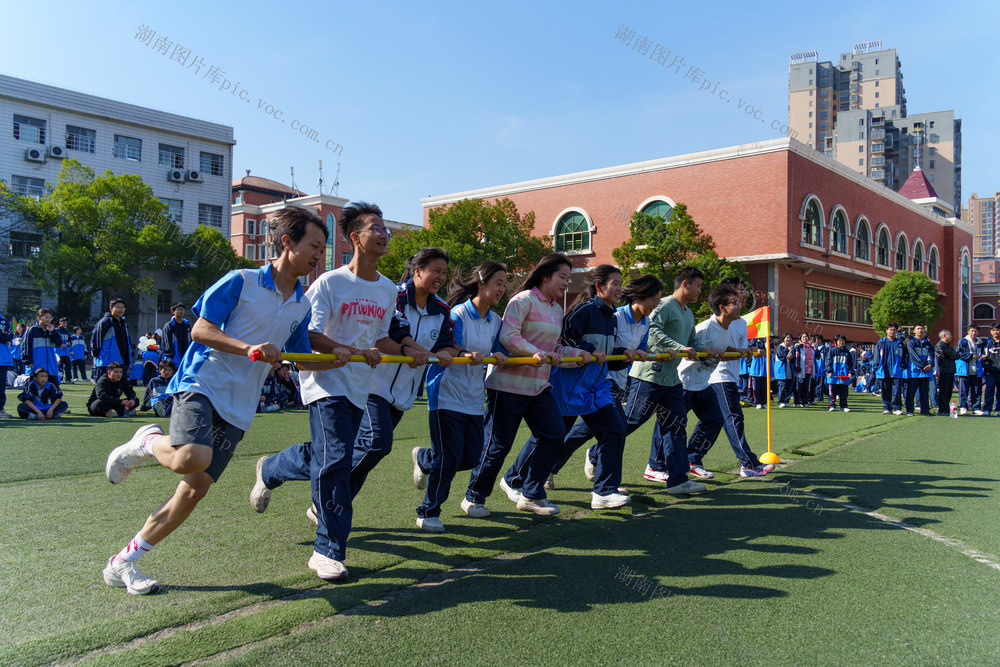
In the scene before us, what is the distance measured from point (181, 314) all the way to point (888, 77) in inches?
5180

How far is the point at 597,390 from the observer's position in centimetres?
557

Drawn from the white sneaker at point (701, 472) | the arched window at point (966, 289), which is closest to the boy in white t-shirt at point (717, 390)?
the white sneaker at point (701, 472)

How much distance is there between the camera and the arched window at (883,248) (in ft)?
150

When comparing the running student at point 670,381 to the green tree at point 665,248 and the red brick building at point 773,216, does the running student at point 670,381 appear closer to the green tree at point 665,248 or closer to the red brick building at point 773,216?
the green tree at point 665,248

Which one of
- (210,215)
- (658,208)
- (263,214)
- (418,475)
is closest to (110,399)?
(418,475)

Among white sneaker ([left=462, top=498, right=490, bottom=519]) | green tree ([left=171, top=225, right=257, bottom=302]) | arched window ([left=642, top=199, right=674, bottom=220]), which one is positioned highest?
arched window ([left=642, top=199, right=674, bottom=220])

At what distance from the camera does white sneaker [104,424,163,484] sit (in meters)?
3.68

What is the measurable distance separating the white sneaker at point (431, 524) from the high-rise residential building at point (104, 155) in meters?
37.4

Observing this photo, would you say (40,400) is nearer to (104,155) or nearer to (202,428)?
(202,428)

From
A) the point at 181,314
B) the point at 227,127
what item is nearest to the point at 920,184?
the point at 227,127

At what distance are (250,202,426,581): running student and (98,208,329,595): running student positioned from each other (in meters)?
0.24

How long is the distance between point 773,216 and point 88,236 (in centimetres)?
3368

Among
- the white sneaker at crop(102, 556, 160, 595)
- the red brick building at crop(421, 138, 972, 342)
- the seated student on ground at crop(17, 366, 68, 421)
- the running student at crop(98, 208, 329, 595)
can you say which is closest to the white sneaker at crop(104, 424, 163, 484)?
the running student at crop(98, 208, 329, 595)

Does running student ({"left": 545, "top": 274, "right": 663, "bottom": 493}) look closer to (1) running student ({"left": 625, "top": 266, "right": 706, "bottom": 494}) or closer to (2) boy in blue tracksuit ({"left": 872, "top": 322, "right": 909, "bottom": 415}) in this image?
(1) running student ({"left": 625, "top": 266, "right": 706, "bottom": 494})
